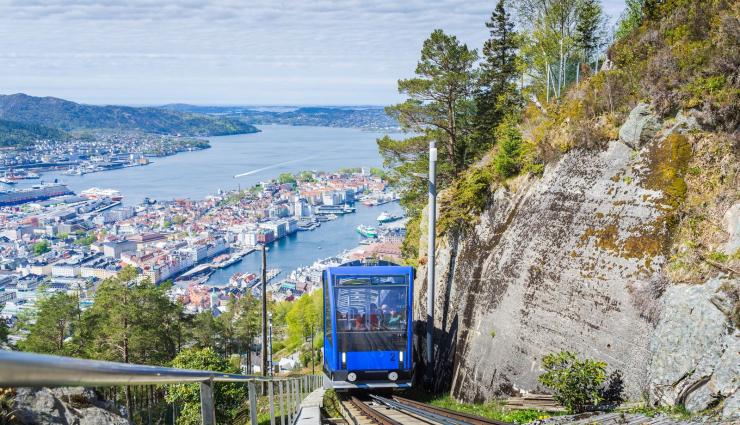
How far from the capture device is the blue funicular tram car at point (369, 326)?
36.4 ft

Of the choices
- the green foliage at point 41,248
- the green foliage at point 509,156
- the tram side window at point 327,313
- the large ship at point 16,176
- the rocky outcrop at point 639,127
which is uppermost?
the rocky outcrop at point 639,127

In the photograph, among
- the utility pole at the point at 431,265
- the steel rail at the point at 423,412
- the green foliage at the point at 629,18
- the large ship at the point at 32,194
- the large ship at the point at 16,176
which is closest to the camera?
the steel rail at the point at 423,412

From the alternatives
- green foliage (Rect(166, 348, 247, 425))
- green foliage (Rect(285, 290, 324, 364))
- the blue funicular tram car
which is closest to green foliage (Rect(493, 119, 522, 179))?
the blue funicular tram car

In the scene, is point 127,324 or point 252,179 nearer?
point 127,324

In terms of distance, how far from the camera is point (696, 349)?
7.20 metres

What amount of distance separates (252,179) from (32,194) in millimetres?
49821

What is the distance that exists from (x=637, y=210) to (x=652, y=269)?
4.20 feet

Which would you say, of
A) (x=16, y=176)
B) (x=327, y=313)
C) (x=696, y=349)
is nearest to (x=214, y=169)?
(x=16, y=176)

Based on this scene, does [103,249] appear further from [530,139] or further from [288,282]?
[530,139]

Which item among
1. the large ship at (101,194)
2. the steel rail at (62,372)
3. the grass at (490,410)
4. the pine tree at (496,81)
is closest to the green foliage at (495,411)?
the grass at (490,410)

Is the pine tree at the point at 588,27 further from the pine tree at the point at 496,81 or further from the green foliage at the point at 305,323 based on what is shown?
the green foliage at the point at 305,323

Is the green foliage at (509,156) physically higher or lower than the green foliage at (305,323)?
higher

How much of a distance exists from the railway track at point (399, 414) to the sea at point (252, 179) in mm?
61067

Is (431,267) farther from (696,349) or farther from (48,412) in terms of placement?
(48,412)
